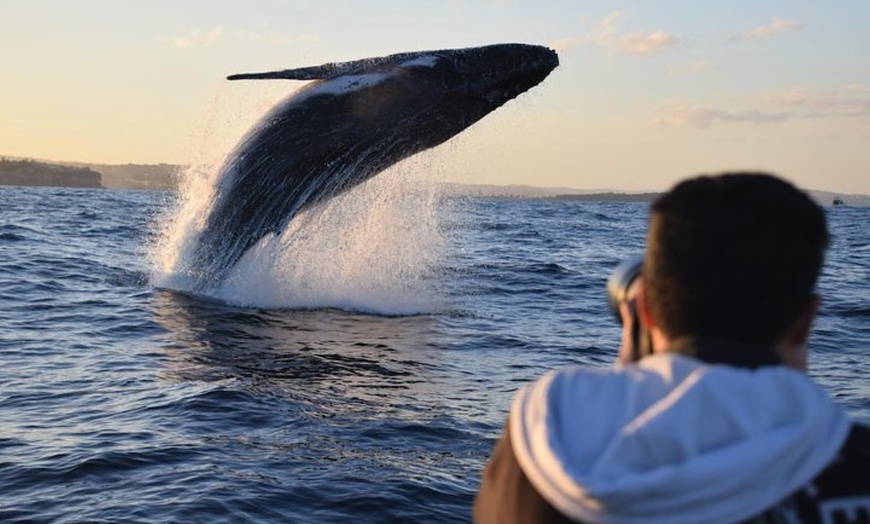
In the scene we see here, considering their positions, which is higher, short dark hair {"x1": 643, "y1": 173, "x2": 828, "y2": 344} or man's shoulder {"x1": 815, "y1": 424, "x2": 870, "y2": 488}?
short dark hair {"x1": 643, "y1": 173, "x2": 828, "y2": 344}

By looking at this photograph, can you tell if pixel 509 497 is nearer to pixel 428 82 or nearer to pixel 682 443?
pixel 682 443

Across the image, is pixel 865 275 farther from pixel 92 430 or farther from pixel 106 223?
pixel 106 223

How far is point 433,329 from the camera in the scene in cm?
1280

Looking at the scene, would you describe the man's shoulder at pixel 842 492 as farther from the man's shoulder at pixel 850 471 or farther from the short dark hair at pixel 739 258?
the short dark hair at pixel 739 258

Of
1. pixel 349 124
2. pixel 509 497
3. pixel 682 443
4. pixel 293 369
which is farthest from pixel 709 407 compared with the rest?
pixel 349 124

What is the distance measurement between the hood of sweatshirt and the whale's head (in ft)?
29.4

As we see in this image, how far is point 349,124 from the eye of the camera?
11.5 meters

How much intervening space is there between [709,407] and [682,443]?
0.08 m

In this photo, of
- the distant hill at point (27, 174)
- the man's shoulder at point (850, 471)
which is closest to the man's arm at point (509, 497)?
the man's shoulder at point (850, 471)

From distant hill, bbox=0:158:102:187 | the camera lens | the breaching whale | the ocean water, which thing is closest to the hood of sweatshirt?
the camera lens

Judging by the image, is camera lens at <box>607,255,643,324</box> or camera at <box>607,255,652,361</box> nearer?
camera at <box>607,255,652,361</box>

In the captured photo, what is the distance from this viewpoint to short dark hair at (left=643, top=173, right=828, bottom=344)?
184cm

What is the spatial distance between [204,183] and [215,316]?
2.13 meters

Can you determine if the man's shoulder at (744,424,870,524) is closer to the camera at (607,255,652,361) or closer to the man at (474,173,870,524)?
the man at (474,173,870,524)
